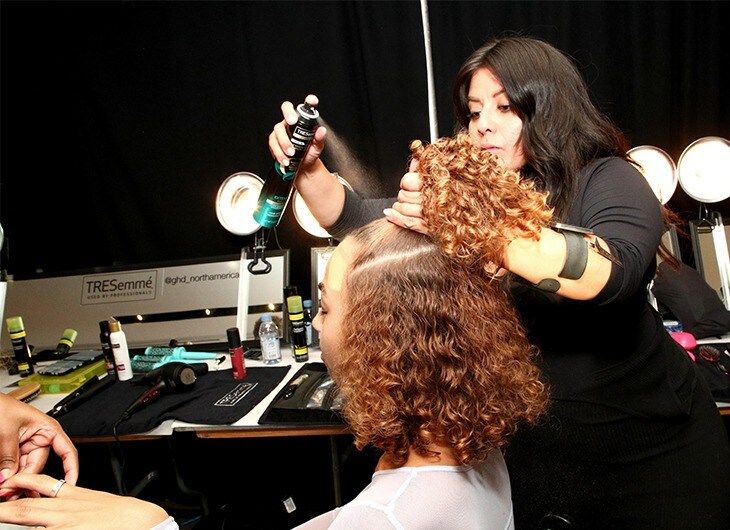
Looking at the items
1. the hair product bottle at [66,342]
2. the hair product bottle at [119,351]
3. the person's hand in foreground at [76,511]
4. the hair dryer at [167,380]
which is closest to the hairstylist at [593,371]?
the person's hand in foreground at [76,511]

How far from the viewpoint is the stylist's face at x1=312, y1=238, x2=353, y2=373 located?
108cm

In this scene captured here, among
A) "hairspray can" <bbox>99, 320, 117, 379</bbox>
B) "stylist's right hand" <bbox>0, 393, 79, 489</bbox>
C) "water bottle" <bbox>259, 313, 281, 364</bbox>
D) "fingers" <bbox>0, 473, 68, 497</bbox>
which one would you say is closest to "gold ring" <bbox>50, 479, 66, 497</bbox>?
"fingers" <bbox>0, 473, 68, 497</bbox>

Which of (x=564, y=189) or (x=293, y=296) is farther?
(x=293, y=296)

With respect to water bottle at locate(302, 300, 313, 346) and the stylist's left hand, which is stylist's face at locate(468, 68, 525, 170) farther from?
water bottle at locate(302, 300, 313, 346)

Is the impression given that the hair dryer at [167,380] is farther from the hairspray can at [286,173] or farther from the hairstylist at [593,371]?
the hairstylist at [593,371]

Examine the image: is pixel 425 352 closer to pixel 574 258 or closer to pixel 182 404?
pixel 574 258

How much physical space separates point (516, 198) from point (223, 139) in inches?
97.1

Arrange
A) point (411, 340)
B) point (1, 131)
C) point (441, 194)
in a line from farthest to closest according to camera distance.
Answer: point (1, 131), point (411, 340), point (441, 194)

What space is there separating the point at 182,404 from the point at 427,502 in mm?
1459

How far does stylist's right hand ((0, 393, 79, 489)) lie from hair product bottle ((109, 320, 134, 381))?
3.49 ft

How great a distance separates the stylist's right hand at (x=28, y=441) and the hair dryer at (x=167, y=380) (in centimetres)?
75

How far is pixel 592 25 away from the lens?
2.60 metres

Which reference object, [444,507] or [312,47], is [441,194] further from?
[312,47]

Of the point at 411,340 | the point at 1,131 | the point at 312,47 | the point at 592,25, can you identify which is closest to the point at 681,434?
the point at 411,340
